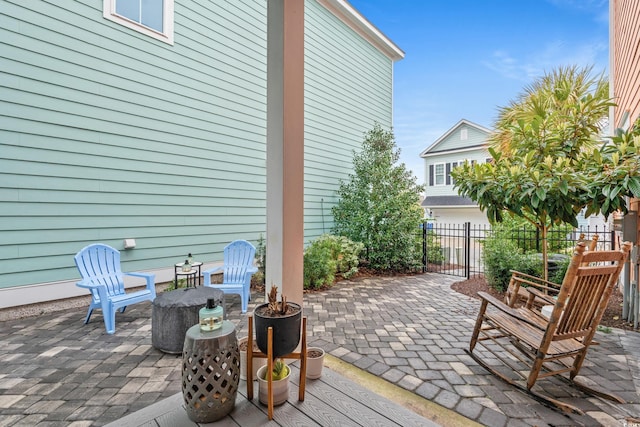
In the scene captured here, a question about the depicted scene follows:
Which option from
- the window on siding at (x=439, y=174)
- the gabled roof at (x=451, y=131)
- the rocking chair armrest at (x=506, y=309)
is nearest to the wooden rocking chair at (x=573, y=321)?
the rocking chair armrest at (x=506, y=309)

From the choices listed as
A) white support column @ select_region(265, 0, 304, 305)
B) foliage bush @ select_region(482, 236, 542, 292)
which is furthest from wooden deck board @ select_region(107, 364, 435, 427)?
foliage bush @ select_region(482, 236, 542, 292)

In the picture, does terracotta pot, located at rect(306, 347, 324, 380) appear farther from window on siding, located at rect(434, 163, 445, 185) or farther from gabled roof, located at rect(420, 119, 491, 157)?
window on siding, located at rect(434, 163, 445, 185)

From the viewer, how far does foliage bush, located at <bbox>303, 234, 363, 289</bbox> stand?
499 cm

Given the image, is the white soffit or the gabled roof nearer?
the white soffit

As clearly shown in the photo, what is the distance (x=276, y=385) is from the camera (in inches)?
67.5

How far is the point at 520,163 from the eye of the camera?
3586 mm

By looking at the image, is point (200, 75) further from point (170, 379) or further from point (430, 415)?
point (430, 415)

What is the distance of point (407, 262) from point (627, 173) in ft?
13.2

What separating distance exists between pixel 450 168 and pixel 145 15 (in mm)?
13511

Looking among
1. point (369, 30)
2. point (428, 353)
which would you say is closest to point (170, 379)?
point (428, 353)

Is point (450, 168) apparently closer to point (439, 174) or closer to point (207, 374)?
point (439, 174)

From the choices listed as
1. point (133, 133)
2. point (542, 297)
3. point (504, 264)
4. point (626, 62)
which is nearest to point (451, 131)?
point (626, 62)

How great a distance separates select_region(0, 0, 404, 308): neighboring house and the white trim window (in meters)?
0.02

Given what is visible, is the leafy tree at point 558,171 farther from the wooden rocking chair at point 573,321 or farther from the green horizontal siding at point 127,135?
the green horizontal siding at point 127,135
